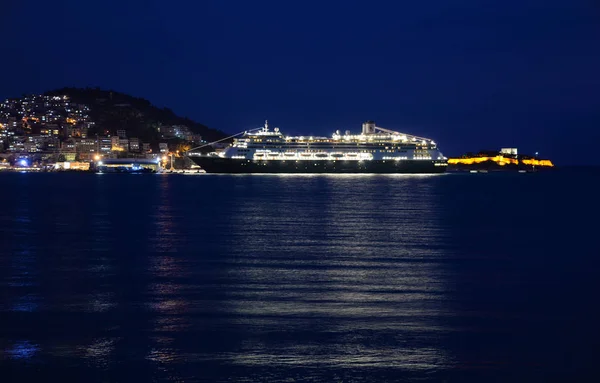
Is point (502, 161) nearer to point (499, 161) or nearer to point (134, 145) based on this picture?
point (499, 161)

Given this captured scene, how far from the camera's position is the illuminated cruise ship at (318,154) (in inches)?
3839

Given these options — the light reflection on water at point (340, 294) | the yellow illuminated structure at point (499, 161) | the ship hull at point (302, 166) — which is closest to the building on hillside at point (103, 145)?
the ship hull at point (302, 166)

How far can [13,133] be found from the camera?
165500 mm

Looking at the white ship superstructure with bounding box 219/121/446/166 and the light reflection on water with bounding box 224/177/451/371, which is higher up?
the white ship superstructure with bounding box 219/121/446/166

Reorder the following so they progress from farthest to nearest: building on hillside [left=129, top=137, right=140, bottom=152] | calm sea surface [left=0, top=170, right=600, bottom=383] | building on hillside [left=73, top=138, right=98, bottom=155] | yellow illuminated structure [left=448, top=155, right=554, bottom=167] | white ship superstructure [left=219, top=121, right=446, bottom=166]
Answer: yellow illuminated structure [left=448, top=155, right=554, bottom=167]
building on hillside [left=129, top=137, right=140, bottom=152]
building on hillside [left=73, top=138, right=98, bottom=155]
white ship superstructure [left=219, top=121, right=446, bottom=166]
calm sea surface [left=0, top=170, right=600, bottom=383]

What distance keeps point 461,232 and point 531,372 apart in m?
16.2

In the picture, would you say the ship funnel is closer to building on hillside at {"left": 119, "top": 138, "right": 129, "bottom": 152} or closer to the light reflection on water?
building on hillside at {"left": 119, "top": 138, "right": 129, "bottom": 152}

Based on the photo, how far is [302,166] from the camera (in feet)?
329

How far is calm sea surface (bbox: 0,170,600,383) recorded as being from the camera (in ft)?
27.6

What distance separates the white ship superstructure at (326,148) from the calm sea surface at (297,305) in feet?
240

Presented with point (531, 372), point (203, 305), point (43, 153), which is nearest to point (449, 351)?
point (531, 372)

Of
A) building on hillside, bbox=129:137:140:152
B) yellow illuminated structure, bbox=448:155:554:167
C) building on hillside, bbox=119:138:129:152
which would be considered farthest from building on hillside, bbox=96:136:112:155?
yellow illuminated structure, bbox=448:155:554:167

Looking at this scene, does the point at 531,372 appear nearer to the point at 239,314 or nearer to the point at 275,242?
the point at 239,314

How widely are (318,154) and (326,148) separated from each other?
141 centimetres
